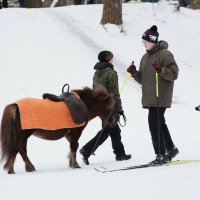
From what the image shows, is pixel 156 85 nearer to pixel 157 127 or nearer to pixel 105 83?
pixel 157 127

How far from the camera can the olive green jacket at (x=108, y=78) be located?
861 cm

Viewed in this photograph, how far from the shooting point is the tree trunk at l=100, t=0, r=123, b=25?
711 inches

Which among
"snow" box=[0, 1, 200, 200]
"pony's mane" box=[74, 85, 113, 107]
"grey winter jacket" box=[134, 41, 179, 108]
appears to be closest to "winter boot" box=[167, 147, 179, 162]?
"snow" box=[0, 1, 200, 200]

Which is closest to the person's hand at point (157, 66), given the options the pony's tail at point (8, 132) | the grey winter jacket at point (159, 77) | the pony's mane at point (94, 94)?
the grey winter jacket at point (159, 77)

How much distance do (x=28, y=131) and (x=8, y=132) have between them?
0.91 ft

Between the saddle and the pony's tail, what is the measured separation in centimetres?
67

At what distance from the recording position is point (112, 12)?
717 inches

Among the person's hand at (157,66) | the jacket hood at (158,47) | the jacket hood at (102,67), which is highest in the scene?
the jacket hood at (158,47)

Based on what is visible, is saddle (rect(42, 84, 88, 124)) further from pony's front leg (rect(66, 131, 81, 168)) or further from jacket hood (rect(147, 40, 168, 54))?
jacket hood (rect(147, 40, 168, 54))

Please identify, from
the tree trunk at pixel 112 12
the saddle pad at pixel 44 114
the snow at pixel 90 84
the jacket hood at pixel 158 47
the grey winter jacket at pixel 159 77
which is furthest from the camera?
the tree trunk at pixel 112 12

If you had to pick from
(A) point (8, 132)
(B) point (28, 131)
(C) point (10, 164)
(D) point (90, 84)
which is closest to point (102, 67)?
(B) point (28, 131)

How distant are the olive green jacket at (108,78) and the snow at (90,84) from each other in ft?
3.32

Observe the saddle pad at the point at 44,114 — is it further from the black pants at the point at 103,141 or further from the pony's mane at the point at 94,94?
the black pants at the point at 103,141

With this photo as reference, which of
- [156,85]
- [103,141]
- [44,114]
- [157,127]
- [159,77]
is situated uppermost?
[159,77]
